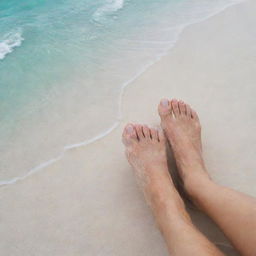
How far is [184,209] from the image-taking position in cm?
134

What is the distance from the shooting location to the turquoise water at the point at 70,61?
1820 mm

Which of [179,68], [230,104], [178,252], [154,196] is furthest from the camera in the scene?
[179,68]

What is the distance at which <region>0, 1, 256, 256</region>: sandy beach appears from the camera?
1.38 meters

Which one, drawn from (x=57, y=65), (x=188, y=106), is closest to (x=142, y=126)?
(x=188, y=106)

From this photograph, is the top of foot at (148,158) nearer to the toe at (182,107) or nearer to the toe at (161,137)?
the toe at (161,137)

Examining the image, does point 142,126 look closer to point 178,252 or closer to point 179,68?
point 179,68

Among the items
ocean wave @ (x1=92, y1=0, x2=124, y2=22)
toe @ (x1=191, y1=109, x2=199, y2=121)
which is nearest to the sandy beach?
toe @ (x1=191, y1=109, x2=199, y2=121)

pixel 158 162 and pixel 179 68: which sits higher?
pixel 179 68

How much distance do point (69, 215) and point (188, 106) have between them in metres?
0.85

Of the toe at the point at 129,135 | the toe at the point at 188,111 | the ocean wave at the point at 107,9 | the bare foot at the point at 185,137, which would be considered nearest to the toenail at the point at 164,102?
the bare foot at the point at 185,137

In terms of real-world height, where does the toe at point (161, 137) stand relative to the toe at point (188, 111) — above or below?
below

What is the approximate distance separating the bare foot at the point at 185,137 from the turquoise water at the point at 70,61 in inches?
12.3

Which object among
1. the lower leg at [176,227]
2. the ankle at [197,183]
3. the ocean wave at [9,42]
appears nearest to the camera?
the lower leg at [176,227]

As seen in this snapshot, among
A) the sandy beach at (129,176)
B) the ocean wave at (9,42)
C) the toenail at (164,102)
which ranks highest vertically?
the ocean wave at (9,42)
